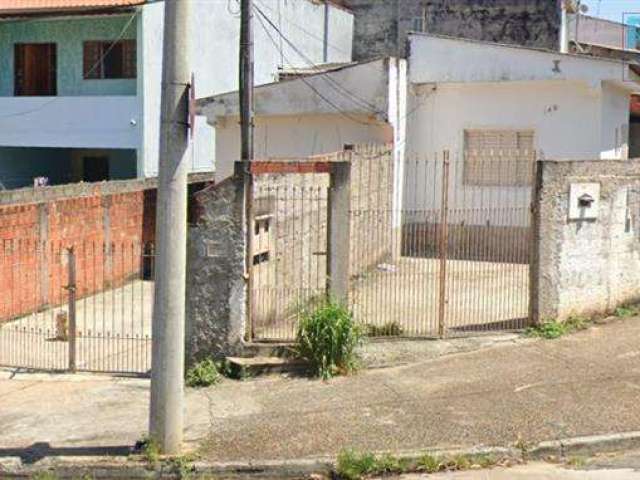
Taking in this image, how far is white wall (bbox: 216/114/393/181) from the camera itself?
18.6m

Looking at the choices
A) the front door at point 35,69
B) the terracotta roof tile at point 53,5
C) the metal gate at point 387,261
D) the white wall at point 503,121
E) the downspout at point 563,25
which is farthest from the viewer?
the downspout at point 563,25

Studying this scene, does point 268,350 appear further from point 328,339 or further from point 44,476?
point 44,476

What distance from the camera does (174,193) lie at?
22.5ft

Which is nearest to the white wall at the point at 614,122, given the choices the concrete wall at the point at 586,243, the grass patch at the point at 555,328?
the concrete wall at the point at 586,243

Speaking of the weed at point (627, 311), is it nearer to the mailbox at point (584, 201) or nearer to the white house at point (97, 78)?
the mailbox at point (584, 201)

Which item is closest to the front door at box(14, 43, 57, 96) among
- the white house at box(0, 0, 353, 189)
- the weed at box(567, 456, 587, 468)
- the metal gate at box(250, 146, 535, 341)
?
the white house at box(0, 0, 353, 189)

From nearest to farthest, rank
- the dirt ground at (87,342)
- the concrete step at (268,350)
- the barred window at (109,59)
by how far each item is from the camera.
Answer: the concrete step at (268,350), the dirt ground at (87,342), the barred window at (109,59)

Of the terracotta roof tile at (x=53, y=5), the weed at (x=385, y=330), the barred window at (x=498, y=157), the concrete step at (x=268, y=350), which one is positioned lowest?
the concrete step at (x=268, y=350)

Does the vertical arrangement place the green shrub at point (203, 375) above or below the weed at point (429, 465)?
above

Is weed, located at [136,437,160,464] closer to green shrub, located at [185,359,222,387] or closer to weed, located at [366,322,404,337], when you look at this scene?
green shrub, located at [185,359,222,387]

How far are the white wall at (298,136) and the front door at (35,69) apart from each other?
7.77 meters

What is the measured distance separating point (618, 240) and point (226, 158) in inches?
437

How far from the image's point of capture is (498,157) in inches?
730

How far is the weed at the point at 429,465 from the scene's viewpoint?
22.0 ft
